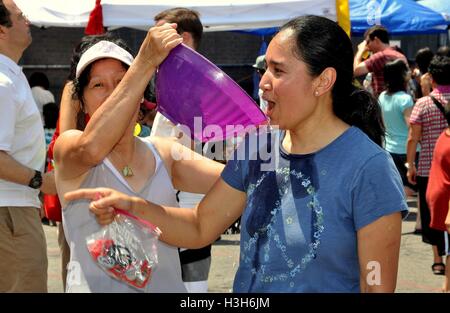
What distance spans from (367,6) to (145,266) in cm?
841

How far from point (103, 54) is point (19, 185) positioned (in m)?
1.53

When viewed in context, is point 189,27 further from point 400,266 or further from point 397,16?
point 397,16

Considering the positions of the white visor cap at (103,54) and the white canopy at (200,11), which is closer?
the white visor cap at (103,54)

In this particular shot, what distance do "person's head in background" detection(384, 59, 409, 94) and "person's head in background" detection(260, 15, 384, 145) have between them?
21.5 ft

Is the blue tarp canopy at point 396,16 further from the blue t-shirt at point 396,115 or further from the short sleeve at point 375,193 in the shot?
the short sleeve at point 375,193

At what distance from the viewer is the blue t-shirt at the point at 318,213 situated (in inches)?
95.8

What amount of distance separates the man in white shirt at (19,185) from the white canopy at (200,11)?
381cm

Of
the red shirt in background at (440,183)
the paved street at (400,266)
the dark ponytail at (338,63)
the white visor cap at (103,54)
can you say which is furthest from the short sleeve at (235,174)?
the red shirt in background at (440,183)

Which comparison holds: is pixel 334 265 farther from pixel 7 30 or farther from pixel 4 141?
pixel 7 30

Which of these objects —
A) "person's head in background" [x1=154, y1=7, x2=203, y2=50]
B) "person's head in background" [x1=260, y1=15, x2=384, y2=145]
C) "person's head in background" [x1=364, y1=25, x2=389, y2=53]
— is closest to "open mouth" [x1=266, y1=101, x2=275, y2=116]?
"person's head in background" [x1=260, y1=15, x2=384, y2=145]

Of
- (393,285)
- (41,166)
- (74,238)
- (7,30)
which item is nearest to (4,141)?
(41,166)

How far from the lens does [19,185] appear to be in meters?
4.33

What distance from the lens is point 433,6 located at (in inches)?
459

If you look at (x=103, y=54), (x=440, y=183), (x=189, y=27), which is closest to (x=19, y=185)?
(x=189, y=27)
